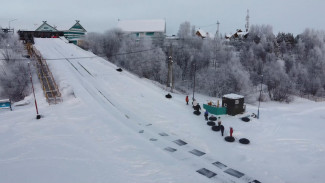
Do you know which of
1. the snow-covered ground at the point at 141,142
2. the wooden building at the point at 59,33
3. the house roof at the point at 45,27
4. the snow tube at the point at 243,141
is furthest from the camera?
the house roof at the point at 45,27

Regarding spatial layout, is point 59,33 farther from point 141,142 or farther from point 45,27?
point 141,142

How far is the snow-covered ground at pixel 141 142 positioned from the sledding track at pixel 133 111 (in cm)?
11

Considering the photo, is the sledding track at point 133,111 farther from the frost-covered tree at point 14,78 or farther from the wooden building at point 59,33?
the wooden building at point 59,33

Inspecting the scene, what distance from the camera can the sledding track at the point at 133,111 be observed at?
48.0 ft

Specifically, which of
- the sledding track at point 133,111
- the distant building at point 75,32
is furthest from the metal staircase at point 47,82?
the distant building at point 75,32

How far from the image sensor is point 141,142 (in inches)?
698

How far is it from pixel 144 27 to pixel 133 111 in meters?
54.2

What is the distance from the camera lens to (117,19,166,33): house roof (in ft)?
236

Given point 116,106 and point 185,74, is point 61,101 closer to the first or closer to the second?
point 116,106

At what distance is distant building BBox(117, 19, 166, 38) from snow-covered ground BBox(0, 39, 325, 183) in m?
45.9

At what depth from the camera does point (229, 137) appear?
19.1 metres

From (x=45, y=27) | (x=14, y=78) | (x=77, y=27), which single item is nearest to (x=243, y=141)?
(x=14, y=78)

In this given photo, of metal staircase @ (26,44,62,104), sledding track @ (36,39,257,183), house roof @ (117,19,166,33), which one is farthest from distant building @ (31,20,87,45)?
metal staircase @ (26,44,62,104)

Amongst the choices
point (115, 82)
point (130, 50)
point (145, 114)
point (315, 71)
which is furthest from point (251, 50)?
point (145, 114)
